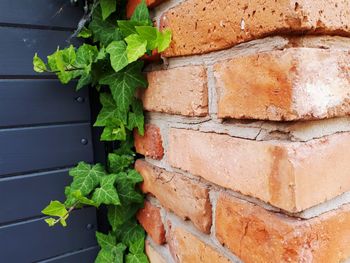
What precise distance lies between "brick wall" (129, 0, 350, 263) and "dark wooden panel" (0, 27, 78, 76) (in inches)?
11.9

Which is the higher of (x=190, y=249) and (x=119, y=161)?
(x=119, y=161)

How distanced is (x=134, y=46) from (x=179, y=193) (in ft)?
0.88

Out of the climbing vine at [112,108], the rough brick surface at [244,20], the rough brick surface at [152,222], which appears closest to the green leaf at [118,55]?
the climbing vine at [112,108]

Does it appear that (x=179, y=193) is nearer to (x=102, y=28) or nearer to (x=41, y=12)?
(x=102, y=28)

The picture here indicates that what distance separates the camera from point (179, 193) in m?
0.56

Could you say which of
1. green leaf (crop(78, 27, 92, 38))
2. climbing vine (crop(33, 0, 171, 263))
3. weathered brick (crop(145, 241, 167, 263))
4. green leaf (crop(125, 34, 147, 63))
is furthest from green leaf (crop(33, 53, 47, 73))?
weathered brick (crop(145, 241, 167, 263))

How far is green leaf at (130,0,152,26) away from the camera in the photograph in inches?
22.1

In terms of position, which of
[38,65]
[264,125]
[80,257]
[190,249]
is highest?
[38,65]

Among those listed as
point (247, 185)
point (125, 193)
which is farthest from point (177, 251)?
point (247, 185)

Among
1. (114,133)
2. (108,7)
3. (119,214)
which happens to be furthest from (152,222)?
(108,7)

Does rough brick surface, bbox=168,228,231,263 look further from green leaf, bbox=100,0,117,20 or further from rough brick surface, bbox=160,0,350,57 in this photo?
green leaf, bbox=100,0,117,20

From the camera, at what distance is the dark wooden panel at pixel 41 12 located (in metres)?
0.65

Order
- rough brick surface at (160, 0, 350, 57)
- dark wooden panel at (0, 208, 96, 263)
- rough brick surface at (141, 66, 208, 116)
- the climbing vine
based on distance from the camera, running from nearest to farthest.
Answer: rough brick surface at (160, 0, 350, 57), rough brick surface at (141, 66, 208, 116), the climbing vine, dark wooden panel at (0, 208, 96, 263)

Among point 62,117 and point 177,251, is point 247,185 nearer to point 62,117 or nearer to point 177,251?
point 177,251
